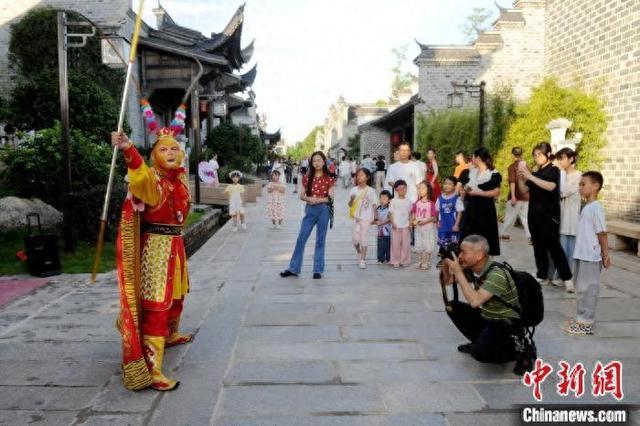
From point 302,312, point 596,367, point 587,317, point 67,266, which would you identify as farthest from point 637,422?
point 67,266

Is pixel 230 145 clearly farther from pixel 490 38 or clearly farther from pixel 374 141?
pixel 374 141

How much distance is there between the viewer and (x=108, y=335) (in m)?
4.64

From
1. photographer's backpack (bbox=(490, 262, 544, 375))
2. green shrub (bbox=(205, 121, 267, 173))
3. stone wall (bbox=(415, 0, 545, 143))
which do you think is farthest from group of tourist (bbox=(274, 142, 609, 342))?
green shrub (bbox=(205, 121, 267, 173))

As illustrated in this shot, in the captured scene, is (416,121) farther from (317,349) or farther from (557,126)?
(317,349)

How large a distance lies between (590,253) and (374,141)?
29.9 metres

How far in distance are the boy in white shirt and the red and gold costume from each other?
3.34 metres

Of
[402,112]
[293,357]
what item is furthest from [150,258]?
[402,112]

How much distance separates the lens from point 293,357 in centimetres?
409

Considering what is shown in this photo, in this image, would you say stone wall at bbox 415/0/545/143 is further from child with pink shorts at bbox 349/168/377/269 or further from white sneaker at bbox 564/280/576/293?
white sneaker at bbox 564/280/576/293

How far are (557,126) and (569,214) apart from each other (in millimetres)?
4577

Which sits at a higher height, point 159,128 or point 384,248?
point 159,128

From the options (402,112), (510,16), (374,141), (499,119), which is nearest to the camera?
(499,119)

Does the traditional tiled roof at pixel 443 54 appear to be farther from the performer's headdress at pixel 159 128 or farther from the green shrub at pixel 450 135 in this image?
the performer's headdress at pixel 159 128

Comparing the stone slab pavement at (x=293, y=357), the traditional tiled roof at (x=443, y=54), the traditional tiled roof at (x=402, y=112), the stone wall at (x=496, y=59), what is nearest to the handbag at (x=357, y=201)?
the stone slab pavement at (x=293, y=357)
